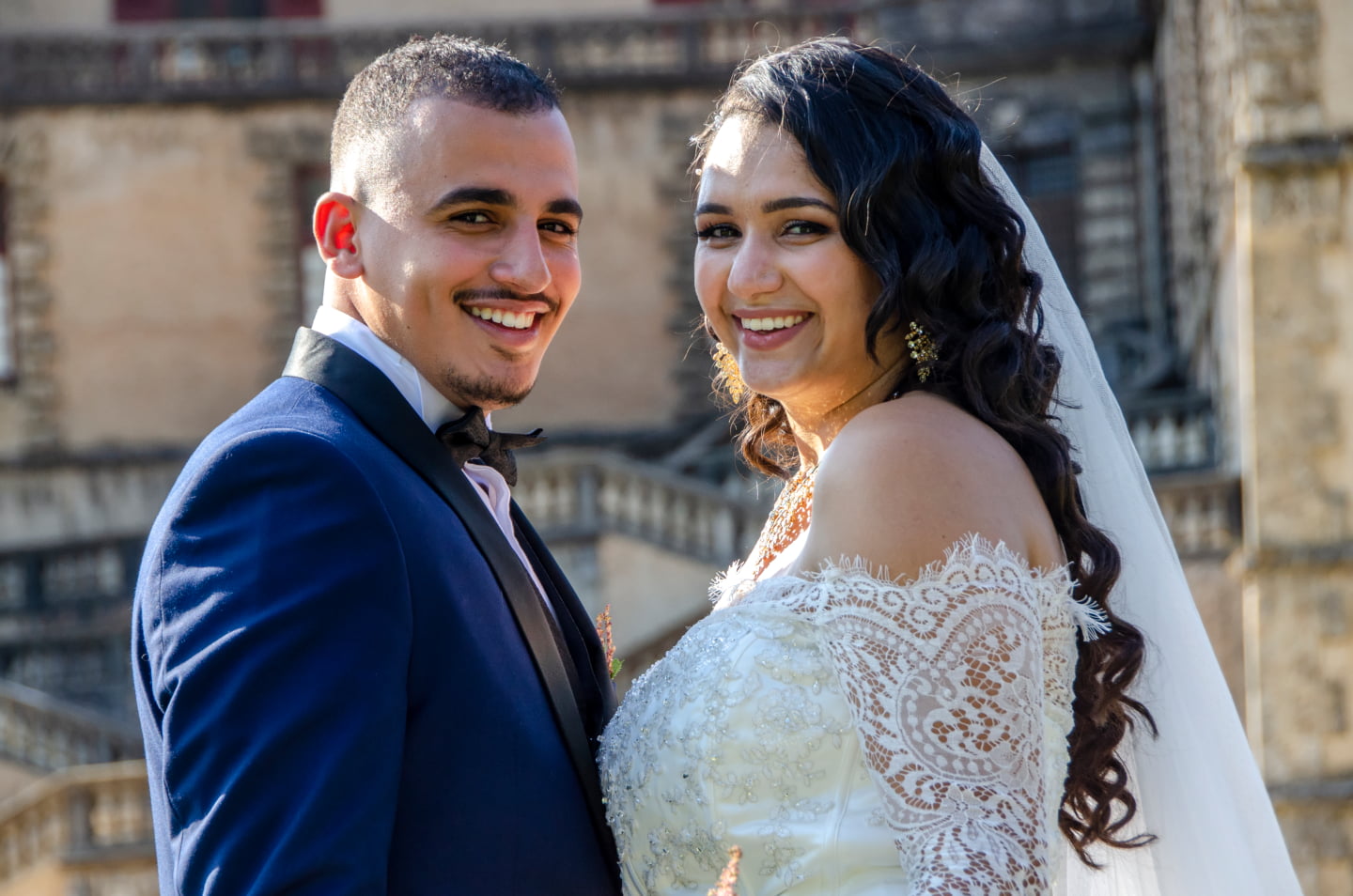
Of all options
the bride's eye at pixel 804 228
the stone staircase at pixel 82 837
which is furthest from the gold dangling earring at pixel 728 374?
the stone staircase at pixel 82 837

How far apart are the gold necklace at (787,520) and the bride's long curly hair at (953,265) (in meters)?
0.38

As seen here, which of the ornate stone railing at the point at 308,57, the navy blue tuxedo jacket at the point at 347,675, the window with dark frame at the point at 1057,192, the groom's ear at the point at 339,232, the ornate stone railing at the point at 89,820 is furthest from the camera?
the ornate stone railing at the point at 308,57

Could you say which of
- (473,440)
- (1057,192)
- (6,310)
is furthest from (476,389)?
(6,310)

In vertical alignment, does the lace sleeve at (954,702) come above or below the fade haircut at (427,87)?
below

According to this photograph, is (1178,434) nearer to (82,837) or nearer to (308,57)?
(82,837)

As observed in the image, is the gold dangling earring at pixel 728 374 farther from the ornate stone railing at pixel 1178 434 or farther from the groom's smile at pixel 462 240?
the ornate stone railing at pixel 1178 434

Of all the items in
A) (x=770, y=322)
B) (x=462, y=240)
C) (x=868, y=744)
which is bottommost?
(x=868, y=744)

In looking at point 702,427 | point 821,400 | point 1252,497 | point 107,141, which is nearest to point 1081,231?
point 702,427

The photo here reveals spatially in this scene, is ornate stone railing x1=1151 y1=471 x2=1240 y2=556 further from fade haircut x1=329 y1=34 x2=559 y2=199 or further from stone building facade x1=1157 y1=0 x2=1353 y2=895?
fade haircut x1=329 y1=34 x2=559 y2=199

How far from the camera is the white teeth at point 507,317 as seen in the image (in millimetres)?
3057

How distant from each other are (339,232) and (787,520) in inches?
42.6

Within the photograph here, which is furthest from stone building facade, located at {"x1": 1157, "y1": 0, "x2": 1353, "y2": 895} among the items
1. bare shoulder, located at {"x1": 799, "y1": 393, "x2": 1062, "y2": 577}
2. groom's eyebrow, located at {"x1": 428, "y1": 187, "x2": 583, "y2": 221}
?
groom's eyebrow, located at {"x1": 428, "y1": 187, "x2": 583, "y2": 221}

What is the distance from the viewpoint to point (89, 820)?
457 inches

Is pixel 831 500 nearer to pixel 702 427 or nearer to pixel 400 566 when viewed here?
pixel 400 566
